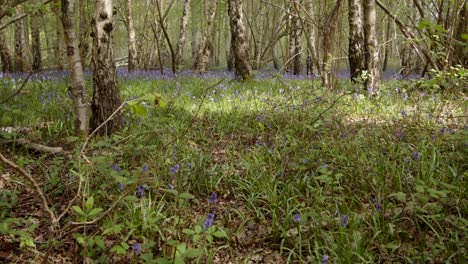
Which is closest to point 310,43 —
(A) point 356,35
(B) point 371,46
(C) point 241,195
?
(A) point 356,35

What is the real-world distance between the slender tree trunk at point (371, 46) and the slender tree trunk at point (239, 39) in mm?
3834

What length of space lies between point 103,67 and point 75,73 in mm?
331

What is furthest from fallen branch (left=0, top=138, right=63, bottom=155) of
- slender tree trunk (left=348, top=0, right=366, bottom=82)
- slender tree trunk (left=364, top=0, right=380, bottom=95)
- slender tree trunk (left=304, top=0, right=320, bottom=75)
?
slender tree trunk (left=348, top=0, right=366, bottom=82)

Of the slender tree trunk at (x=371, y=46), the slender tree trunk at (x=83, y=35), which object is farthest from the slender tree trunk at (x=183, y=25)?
the slender tree trunk at (x=371, y=46)

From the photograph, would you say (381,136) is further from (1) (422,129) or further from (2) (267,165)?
(2) (267,165)

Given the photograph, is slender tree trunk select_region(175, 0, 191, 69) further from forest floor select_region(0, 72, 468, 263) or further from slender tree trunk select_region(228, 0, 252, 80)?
forest floor select_region(0, 72, 468, 263)

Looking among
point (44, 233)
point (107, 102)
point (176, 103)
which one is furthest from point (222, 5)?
point (44, 233)

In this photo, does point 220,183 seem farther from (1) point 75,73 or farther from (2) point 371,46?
(2) point 371,46

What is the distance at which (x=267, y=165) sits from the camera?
365 cm

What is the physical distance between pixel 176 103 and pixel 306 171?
359 centimetres

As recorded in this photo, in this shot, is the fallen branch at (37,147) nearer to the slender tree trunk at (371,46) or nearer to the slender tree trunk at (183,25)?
the slender tree trunk at (371,46)

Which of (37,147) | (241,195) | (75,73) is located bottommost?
(241,195)

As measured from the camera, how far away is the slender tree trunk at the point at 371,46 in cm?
673

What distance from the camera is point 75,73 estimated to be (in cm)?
423
